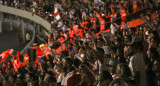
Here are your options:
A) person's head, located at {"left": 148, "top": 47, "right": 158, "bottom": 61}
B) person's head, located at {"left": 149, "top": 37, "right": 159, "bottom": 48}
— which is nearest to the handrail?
person's head, located at {"left": 149, "top": 37, "right": 159, "bottom": 48}

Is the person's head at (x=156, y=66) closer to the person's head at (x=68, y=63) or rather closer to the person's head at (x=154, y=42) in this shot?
the person's head at (x=154, y=42)

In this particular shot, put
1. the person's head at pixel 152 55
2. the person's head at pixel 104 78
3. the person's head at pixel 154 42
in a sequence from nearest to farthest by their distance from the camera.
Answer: the person's head at pixel 104 78 < the person's head at pixel 152 55 < the person's head at pixel 154 42

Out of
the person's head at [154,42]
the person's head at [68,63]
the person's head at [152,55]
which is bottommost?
the person's head at [68,63]

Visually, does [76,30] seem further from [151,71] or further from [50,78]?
[151,71]

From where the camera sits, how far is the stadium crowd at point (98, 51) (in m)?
5.12

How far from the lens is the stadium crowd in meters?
5.12

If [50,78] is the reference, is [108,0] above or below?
above

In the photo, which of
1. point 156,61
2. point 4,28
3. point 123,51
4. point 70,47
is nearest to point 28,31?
point 4,28

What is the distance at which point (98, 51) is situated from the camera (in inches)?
257

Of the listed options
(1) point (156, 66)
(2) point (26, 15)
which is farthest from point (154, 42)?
(2) point (26, 15)

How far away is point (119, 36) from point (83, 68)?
3.09m

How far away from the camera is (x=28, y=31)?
2514 centimetres

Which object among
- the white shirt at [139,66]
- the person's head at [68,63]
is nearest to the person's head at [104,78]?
the white shirt at [139,66]

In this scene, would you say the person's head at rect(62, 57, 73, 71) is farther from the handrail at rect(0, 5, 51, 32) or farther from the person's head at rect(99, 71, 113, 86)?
the handrail at rect(0, 5, 51, 32)
